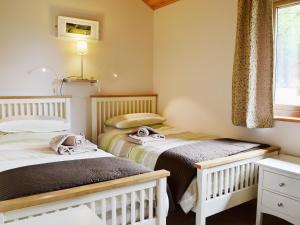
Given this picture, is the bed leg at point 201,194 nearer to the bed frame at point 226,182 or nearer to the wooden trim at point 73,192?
the bed frame at point 226,182

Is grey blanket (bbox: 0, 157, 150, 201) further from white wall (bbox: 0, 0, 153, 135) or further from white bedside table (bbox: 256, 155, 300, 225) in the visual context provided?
white wall (bbox: 0, 0, 153, 135)

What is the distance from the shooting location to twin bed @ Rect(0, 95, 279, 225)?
4.74 ft

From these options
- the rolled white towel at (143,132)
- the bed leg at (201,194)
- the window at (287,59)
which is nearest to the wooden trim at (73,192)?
the bed leg at (201,194)

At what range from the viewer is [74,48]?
3359 millimetres

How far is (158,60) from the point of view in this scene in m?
3.95

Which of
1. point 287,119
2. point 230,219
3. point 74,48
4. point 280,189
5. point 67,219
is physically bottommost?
point 230,219

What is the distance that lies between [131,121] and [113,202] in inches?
69.1

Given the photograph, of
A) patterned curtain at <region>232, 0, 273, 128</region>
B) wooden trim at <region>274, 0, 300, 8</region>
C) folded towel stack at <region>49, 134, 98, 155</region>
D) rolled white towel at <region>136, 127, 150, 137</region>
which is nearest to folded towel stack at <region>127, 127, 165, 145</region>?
rolled white towel at <region>136, 127, 150, 137</region>

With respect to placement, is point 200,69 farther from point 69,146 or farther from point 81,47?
point 69,146

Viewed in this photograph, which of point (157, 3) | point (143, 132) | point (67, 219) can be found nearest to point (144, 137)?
point (143, 132)

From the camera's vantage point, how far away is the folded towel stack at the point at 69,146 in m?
2.18

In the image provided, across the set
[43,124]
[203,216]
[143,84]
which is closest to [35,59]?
[43,124]

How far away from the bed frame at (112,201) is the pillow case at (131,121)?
1.58 metres

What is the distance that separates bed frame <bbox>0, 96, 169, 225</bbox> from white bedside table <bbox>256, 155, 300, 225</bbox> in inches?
34.5
